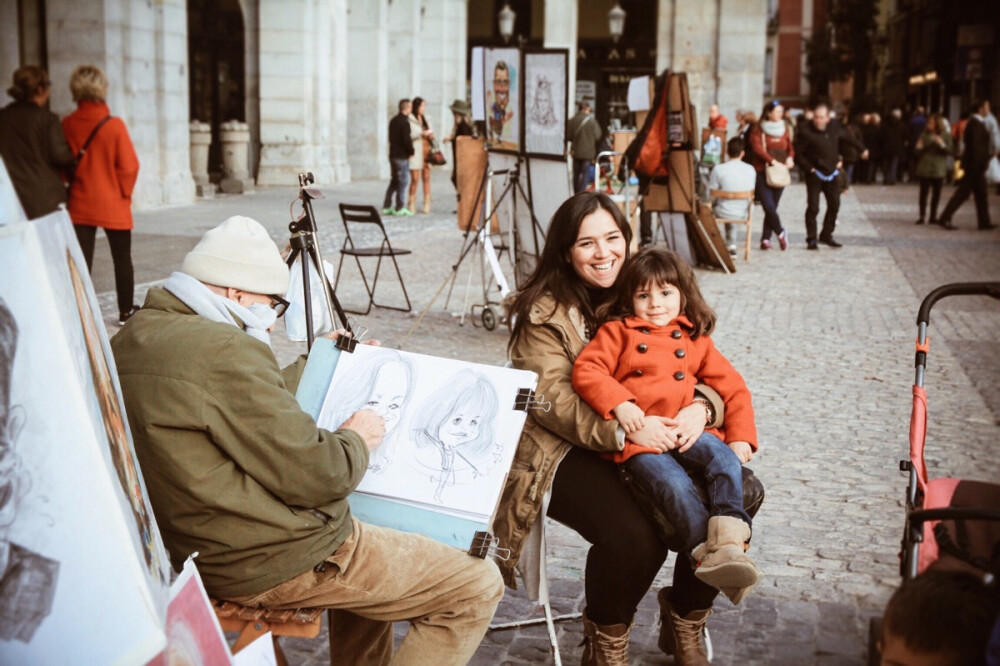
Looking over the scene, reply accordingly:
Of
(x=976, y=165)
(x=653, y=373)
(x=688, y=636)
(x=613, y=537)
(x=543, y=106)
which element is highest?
(x=543, y=106)

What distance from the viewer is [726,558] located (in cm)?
333

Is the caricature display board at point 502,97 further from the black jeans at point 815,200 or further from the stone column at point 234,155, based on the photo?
the stone column at point 234,155

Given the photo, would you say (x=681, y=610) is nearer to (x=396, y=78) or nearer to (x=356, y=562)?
(x=356, y=562)

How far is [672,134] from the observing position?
12.9 meters

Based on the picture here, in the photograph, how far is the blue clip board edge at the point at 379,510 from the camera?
3.31 m

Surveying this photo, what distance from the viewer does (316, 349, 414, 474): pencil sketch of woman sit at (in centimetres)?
339

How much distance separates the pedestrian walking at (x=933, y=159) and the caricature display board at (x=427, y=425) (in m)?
18.1

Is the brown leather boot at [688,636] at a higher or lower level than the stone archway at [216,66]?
lower

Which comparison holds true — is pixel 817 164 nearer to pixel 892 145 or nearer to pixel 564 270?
pixel 564 270

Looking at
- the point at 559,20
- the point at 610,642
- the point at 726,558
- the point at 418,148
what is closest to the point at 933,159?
the point at 418,148

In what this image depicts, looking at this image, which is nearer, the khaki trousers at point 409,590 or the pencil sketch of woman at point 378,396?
A: the khaki trousers at point 409,590

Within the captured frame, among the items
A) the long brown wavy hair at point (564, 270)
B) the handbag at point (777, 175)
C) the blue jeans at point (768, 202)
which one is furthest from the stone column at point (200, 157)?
the long brown wavy hair at point (564, 270)

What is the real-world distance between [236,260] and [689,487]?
1.47 m

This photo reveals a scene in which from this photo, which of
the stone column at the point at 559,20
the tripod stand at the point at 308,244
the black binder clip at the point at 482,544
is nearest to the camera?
the black binder clip at the point at 482,544
